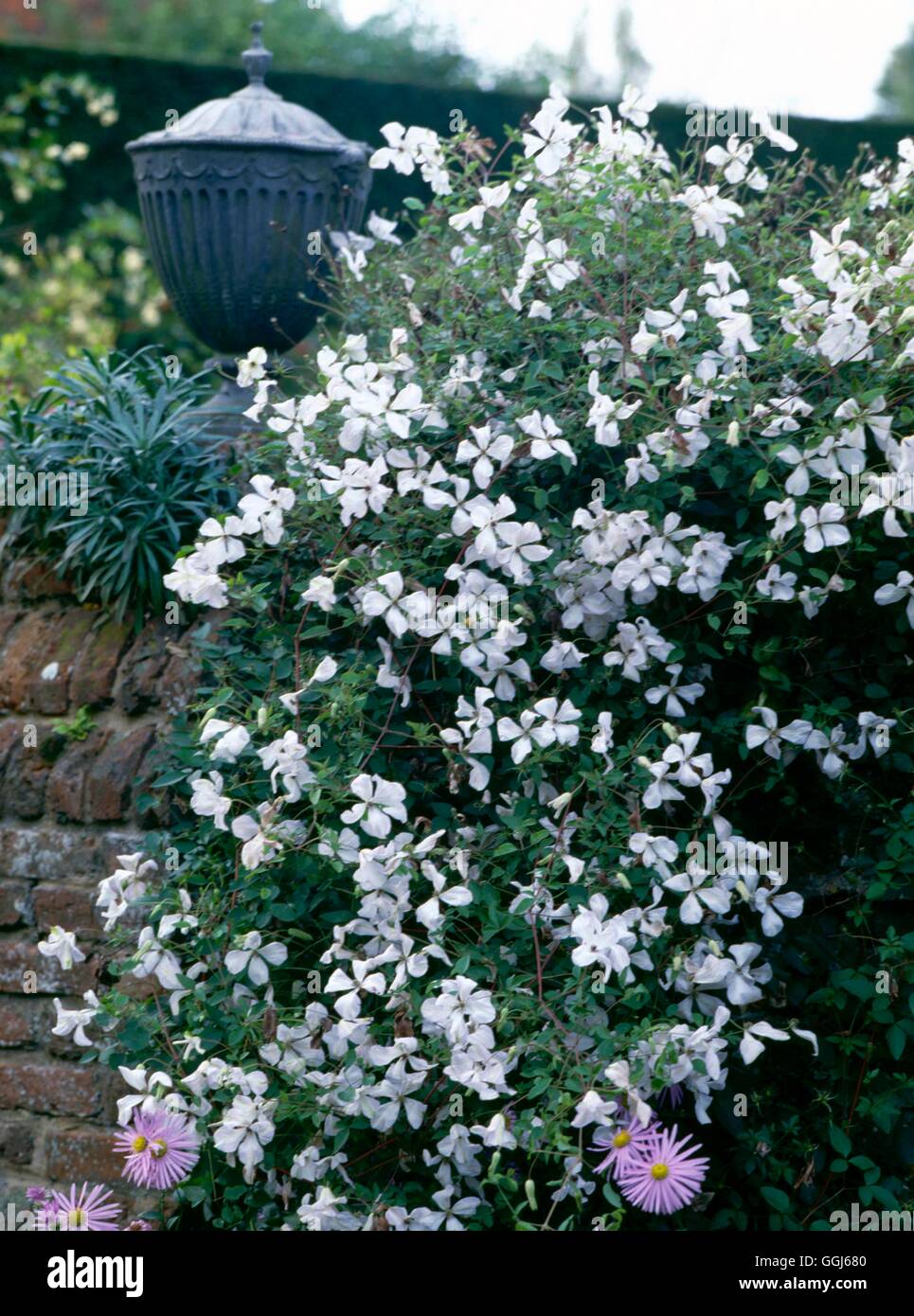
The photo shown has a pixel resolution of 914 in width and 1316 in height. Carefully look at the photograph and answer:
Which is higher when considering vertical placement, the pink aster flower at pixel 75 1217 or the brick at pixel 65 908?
the brick at pixel 65 908

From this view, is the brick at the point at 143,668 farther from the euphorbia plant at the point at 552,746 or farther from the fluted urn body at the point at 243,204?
the fluted urn body at the point at 243,204

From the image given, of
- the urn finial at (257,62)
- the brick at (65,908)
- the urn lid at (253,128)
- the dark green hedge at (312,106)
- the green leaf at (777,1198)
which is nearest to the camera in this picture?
the green leaf at (777,1198)

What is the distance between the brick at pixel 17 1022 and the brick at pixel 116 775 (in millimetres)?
468

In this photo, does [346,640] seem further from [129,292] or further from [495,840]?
[129,292]

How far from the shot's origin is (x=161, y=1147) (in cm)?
225

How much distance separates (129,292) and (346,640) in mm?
6021

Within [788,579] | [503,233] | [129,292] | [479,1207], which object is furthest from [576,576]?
Answer: [129,292]

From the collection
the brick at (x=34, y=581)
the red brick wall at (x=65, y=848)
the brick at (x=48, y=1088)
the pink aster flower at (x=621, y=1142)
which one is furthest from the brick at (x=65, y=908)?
the pink aster flower at (x=621, y=1142)

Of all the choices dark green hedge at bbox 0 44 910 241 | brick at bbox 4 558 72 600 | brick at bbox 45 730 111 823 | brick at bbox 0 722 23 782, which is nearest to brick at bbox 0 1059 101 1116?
brick at bbox 45 730 111 823

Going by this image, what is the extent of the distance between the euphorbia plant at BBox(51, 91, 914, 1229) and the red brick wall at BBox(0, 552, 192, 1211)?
320mm

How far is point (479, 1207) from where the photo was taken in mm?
2182

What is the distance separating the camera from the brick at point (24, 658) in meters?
3.14

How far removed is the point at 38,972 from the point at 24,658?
741 millimetres

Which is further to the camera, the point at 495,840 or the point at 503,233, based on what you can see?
the point at 503,233
